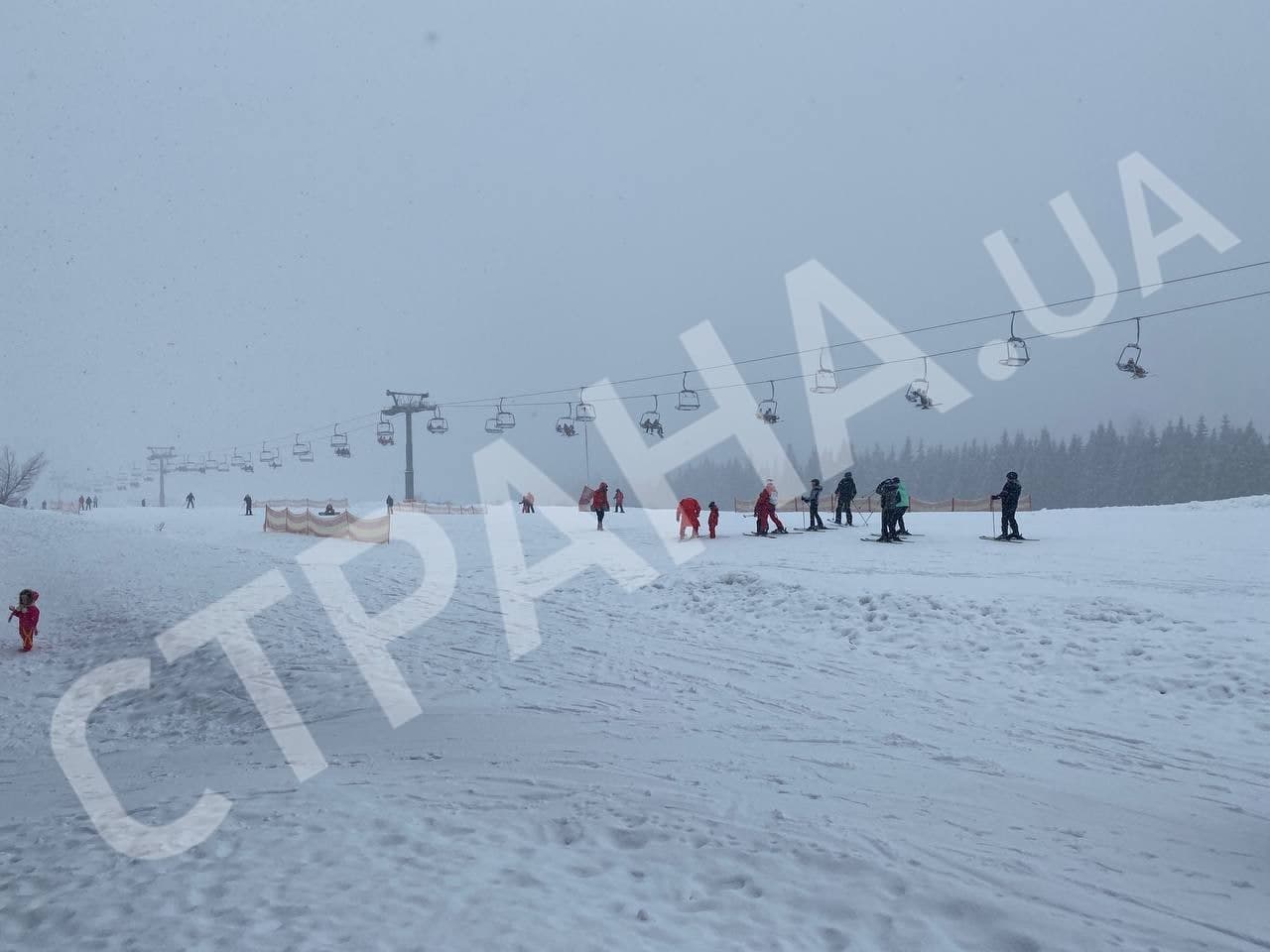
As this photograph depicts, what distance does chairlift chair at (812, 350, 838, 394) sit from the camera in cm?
2617

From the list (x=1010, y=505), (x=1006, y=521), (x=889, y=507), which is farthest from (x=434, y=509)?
(x=1010, y=505)

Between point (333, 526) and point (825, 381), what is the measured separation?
64.6 feet

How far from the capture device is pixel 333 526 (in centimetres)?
2984

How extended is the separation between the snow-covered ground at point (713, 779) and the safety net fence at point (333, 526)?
12.5 meters

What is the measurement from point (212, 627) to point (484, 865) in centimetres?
1056

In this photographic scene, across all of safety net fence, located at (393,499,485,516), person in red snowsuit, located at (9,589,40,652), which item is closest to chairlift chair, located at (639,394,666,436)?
safety net fence, located at (393,499,485,516)

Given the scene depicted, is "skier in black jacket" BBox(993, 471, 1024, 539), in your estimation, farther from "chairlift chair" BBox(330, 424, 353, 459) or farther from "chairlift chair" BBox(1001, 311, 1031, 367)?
"chairlift chair" BBox(330, 424, 353, 459)

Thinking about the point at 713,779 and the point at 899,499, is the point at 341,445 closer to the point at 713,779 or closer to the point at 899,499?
the point at 899,499

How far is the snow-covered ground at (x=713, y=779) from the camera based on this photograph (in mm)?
4328

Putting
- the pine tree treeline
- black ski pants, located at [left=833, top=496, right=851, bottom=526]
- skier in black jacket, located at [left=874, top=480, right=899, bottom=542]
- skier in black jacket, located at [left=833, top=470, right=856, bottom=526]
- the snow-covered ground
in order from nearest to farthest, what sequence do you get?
the snow-covered ground < skier in black jacket, located at [left=874, top=480, right=899, bottom=542] < skier in black jacket, located at [left=833, top=470, right=856, bottom=526] < black ski pants, located at [left=833, top=496, right=851, bottom=526] < the pine tree treeline

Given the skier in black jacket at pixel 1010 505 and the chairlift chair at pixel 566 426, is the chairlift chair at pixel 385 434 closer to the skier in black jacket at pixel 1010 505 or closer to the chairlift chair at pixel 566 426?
the chairlift chair at pixel 566 426

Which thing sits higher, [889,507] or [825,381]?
[825,381]

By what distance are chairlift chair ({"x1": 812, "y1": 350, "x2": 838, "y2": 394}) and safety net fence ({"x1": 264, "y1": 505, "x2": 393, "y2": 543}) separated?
52.1 ft

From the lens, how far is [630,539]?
77.9 feet
